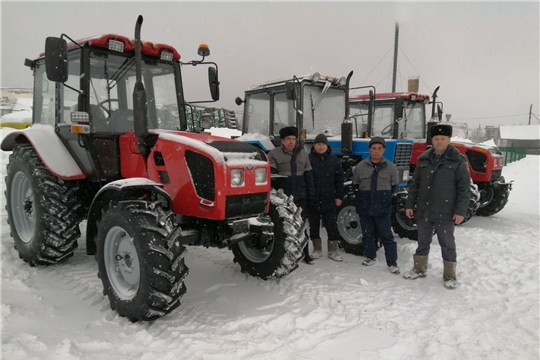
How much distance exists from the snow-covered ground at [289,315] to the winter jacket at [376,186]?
782mm

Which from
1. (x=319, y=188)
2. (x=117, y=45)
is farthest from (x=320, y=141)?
(x=117, y=45)

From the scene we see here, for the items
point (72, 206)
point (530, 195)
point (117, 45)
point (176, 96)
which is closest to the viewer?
point (117, 45)

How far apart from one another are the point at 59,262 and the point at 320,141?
3547 millimetres

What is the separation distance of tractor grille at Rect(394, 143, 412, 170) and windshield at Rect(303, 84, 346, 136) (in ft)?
3.48

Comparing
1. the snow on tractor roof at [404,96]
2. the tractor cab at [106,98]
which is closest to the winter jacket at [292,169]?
the tractor cab at [106,98]

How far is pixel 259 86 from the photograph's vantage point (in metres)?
6.83

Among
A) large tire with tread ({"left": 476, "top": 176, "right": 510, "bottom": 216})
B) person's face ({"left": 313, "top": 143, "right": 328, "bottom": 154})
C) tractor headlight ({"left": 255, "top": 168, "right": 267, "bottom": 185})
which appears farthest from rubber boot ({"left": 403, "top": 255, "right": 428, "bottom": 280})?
large tire with tread ({"left": 476, "top": 176, "right": 510, "bottom": 216})

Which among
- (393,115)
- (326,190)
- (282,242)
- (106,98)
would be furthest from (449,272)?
(393,115)

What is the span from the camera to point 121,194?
3.20 m

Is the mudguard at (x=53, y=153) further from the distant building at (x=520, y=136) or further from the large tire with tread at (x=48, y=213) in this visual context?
the distant building at (x=520, y=136)

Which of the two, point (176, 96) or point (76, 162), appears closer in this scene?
point (76, 162)

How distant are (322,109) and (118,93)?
3423mm

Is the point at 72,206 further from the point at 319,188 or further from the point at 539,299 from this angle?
the point at 539,299

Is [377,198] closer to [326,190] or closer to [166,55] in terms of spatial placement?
[326,190]
